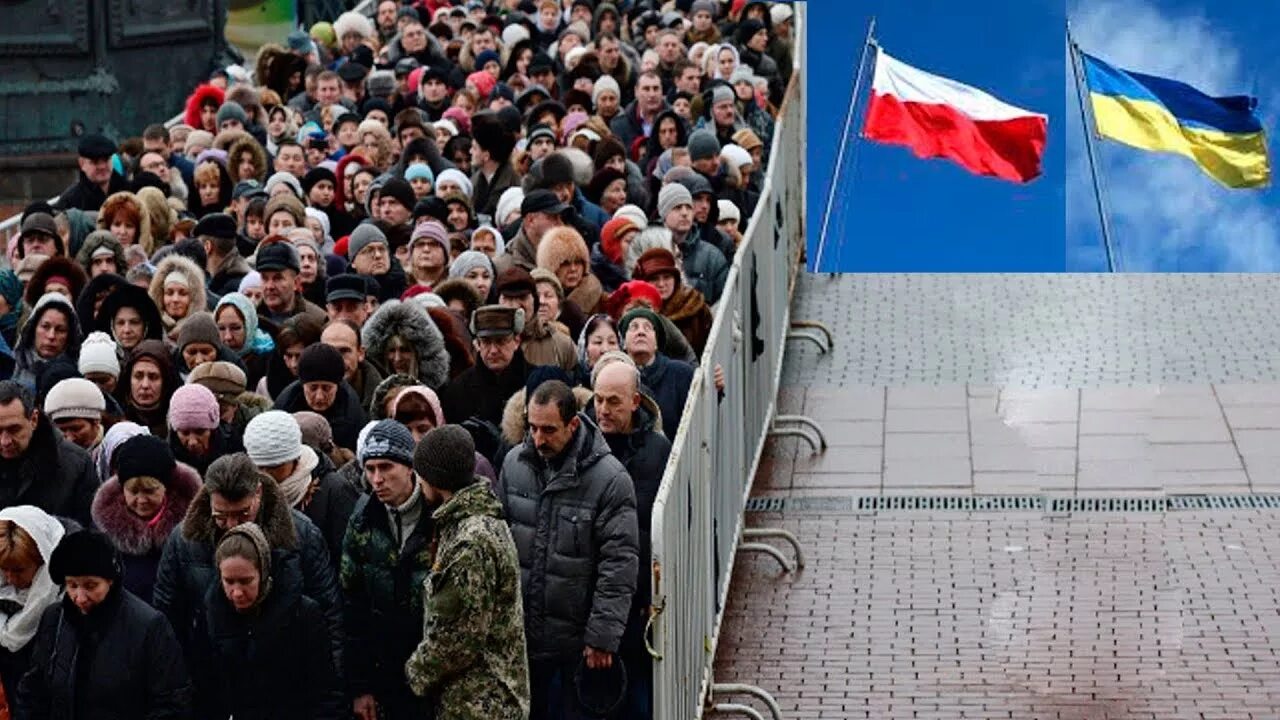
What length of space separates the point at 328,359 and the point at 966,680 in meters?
3.07

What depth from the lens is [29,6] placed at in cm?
2745

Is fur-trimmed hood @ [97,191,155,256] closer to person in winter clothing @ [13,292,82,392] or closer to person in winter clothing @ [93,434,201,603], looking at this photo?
person in winter clothing @ [13,292,82,392]

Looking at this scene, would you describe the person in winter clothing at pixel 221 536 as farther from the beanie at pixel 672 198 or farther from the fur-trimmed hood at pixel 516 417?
the beanie at pixel 672 198

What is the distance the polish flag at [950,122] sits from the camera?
2289 centimetres

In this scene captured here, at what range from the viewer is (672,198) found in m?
16.2

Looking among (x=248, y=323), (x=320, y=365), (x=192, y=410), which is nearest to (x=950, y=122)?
(x=248, y=323)

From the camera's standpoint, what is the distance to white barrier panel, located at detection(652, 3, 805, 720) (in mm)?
10844

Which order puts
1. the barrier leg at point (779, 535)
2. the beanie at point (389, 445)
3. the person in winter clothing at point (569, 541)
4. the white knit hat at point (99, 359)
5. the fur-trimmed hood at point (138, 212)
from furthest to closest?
1. the fur-trimmed hood at point (138, 212)
2. the barrier leg at point (779, 535)
3. the white knit hat at point (99, 359)
4. the person in winter clothing at point (569, 541)
5. the beanie at point (389, 445)

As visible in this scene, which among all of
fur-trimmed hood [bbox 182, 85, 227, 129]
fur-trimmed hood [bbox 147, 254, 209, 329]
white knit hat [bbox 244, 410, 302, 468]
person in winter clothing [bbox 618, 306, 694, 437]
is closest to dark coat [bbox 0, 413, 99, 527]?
white knit hat [bbox 244, 410, 302, 468]

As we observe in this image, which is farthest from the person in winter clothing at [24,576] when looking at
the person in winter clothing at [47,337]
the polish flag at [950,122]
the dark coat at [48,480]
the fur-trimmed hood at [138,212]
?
the polish flag at [950,122]

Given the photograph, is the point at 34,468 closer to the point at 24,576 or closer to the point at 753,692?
the point at 24,576

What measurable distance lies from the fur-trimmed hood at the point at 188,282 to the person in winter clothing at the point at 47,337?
3.23 ft

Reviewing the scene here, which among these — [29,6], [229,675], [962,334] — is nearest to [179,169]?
[962,334]

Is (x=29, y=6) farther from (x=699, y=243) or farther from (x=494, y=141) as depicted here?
(x=699, y=243)
